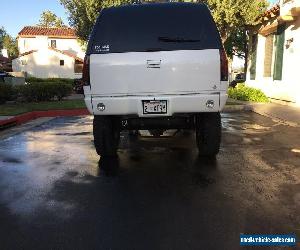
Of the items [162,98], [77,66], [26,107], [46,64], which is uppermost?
[46,64]

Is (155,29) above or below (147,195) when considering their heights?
above

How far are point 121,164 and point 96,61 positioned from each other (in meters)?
1.67

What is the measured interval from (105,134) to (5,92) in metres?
12.2

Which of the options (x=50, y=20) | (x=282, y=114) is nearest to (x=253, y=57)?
(x=282, y=114)

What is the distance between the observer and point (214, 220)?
3.81 meters

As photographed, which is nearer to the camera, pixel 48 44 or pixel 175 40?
pixel 175 40

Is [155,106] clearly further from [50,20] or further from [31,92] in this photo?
[50,20]

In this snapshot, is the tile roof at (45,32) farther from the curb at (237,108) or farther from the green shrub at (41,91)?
the curb at (237,108)

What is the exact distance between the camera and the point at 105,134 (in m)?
6.27

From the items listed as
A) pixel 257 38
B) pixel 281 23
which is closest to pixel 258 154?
pixel 281 23

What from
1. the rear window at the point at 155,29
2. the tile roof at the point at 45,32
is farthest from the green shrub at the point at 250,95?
the tile roof at the point at 45,32

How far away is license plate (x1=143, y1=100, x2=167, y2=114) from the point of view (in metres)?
5.60

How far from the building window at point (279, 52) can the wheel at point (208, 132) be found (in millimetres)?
12006

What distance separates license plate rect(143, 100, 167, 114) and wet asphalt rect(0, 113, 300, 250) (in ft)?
2.85
